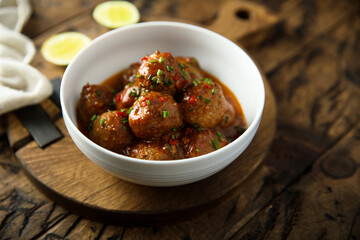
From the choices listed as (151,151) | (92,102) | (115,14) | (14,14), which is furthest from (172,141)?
(14,14)

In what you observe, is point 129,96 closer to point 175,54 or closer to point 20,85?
point 175,54

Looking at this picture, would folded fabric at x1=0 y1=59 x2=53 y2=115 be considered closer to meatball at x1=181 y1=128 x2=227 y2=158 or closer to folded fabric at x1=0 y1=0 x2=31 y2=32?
folded fabric at x1=0 y1=0 x2=31 y2=32

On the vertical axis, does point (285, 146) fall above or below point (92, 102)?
below

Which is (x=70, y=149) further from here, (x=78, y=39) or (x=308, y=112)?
(x=308, y=112)

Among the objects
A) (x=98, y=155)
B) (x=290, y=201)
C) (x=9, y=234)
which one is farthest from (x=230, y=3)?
(x=9, y=234)

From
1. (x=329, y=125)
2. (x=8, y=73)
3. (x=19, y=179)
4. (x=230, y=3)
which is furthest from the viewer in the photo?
(x=230, y=3)

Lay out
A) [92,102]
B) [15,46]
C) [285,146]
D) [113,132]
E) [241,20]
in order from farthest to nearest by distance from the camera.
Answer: [241,20] < [15,46] < [285,146] < [92,102] < [113,132]
